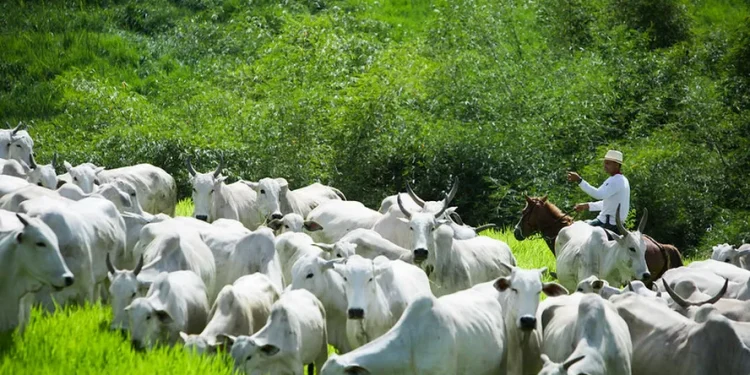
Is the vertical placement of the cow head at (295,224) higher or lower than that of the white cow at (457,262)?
lower

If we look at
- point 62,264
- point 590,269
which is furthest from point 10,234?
point 590,269

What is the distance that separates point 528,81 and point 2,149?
946cm

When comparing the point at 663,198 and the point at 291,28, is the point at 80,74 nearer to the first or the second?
the point at 291,28

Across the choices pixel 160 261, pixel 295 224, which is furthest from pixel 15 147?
pixel 160 261

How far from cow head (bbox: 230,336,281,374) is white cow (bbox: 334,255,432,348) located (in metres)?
0.94

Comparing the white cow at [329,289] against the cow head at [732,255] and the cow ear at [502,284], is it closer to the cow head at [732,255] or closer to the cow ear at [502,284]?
the cow ear at [502,284]

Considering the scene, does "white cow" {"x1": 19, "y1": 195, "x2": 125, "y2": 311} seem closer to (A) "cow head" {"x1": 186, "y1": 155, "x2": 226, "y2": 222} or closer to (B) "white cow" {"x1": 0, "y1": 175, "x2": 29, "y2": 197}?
(B) "white cow" {"x1": 0, "y1": 175, "x2": 29, "y2": 197}

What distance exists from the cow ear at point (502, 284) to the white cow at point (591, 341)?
778 mm

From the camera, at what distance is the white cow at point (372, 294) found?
9.89 metres

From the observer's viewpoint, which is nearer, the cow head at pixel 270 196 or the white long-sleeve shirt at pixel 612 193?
the white long-sleeve shirt at pixel 612 193

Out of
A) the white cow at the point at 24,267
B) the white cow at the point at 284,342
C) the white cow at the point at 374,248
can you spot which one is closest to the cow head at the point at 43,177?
the white cow at the point at 374,248

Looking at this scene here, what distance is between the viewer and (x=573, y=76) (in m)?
22.1

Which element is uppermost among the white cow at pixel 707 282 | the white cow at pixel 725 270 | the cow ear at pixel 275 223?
the white cow at pixel 707 282

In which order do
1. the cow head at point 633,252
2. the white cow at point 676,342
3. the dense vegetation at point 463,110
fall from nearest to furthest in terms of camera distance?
the white cow at point 676,342, the cow head at point 633,252, the dense vegetation at point 463,110
